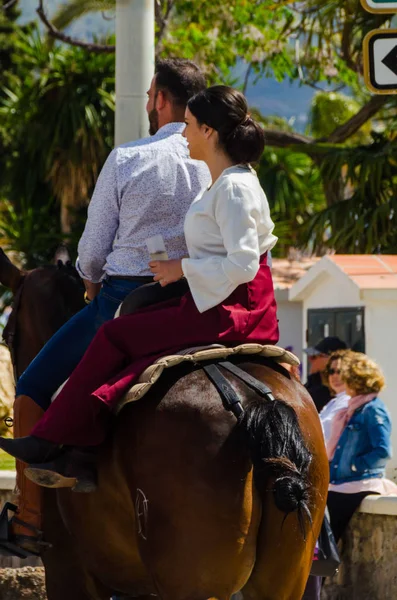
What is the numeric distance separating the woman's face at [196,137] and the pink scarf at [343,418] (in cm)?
379

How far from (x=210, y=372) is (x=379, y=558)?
3.62 m

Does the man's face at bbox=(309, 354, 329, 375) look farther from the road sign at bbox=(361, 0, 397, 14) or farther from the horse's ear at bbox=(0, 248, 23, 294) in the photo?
the road sign at bbox=(361, 0, 397, 14)

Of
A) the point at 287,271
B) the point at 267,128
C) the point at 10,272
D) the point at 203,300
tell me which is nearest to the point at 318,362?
the point at 10,272

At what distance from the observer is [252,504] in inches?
170

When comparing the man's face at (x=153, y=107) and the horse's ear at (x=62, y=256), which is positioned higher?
the man's face at (x=153, y=107)

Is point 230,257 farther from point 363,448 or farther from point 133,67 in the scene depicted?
point 363,448

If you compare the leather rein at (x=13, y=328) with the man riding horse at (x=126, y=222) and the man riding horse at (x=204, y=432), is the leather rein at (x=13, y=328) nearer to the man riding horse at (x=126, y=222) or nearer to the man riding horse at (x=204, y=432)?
the man riding horse at (x=126, y=222)

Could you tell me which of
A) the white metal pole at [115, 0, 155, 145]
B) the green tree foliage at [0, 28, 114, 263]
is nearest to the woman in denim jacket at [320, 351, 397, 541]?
the white metal pole at [115, 0, 155, 145]

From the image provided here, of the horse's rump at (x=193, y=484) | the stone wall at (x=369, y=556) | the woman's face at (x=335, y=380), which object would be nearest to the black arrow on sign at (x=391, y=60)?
the horse's rump at (x=193, y=484)

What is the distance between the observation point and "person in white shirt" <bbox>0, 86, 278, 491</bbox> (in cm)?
460

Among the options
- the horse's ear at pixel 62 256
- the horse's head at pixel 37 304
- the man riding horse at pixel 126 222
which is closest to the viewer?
the man riding horse at pixel 126 222

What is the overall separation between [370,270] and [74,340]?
29.4 feet

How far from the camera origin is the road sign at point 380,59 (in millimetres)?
5941

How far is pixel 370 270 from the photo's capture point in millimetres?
13898
